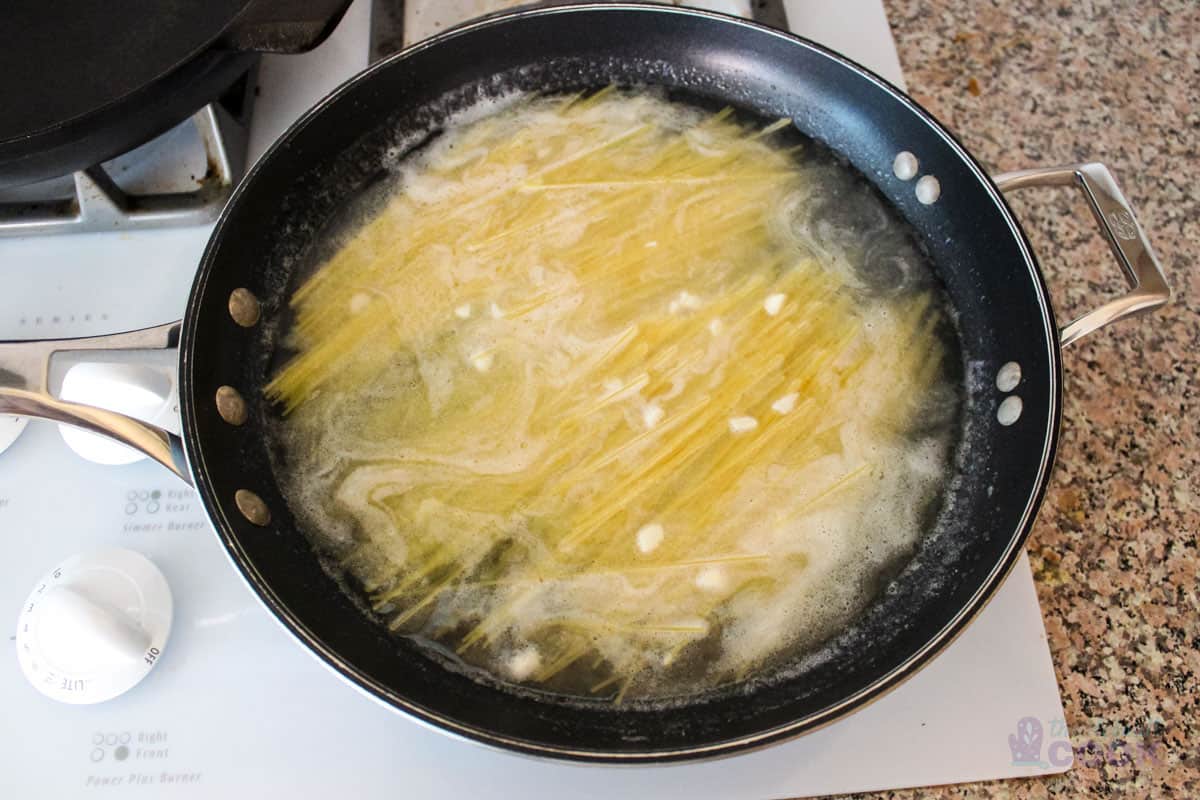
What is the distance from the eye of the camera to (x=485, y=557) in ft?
2.59

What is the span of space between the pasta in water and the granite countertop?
0.17 m

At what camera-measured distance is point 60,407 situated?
2.40ft

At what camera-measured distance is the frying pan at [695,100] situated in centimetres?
69

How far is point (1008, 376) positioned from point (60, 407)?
34.4 inches

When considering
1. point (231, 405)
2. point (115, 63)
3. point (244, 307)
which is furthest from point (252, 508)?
point (115, 63)

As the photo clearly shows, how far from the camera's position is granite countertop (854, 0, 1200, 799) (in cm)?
77

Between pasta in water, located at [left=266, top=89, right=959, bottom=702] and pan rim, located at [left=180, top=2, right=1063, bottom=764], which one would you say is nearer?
pan rim, located at [left=180, top=2, right=1063, bottom=764]

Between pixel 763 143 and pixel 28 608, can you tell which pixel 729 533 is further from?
pixel 28 608

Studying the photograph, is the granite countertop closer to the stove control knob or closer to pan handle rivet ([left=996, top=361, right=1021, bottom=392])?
pan handle rivet ([left=996, top=361, right=1021, bottom=392])

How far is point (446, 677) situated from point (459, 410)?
26cm

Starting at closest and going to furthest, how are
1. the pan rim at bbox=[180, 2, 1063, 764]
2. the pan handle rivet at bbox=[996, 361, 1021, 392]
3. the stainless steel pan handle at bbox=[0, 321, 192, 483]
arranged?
the pan rim at bbox=[180, 2, 1063, 764] → the stainless steel pan handle at bbox=[0, 321, 192, 483] → the pan handle rivet at bbox=[996, 361, 1021, 392]

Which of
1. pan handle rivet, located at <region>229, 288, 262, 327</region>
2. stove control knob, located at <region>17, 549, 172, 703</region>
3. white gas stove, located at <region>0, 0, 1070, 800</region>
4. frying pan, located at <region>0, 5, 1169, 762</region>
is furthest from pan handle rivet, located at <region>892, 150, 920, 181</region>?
stove control knob, located at <region>17, 549, 172, 703</region>

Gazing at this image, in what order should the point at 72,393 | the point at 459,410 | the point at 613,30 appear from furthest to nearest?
the point at 613,30
the point at 459,410
the point at 72,393

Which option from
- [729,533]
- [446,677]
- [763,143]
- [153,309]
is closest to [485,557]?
[446,677]
